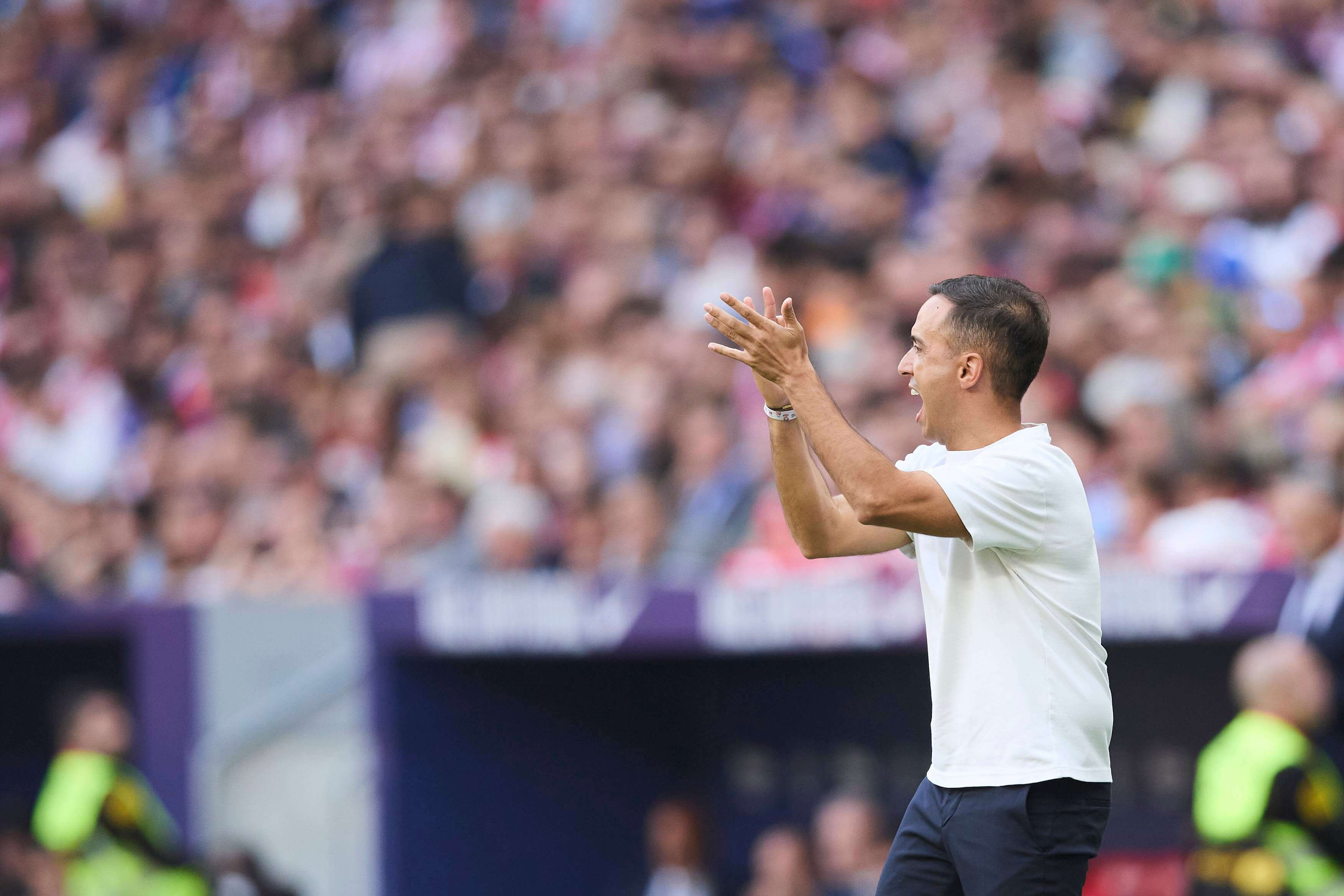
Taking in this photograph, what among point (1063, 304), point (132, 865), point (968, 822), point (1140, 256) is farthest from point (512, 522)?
point (968, 822)

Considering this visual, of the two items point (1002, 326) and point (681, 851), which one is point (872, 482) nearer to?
point (1002, 326)

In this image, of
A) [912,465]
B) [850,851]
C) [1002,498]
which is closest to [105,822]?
[850,851]

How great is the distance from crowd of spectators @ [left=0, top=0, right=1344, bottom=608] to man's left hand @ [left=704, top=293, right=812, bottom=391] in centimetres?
313

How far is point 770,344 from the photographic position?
3186mm

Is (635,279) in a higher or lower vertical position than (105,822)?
higher

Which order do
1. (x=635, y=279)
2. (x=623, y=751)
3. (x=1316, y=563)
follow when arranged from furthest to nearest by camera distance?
(x=635, y=279), (x=623, y=751), (x=1316, y=563)

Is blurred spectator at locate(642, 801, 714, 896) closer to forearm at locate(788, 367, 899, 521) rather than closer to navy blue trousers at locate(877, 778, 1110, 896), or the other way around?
navy blue trousers at locate(877, 778, 1110, 896)

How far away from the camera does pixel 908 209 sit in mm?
9148

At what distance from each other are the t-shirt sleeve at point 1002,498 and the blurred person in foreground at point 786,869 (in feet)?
13.9

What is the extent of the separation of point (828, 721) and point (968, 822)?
194 inches

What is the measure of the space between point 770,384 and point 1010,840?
983 millimetres

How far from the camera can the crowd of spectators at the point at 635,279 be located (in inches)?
290

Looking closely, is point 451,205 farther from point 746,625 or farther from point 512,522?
point 746,625

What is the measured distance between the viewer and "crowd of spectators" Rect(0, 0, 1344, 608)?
736cm
